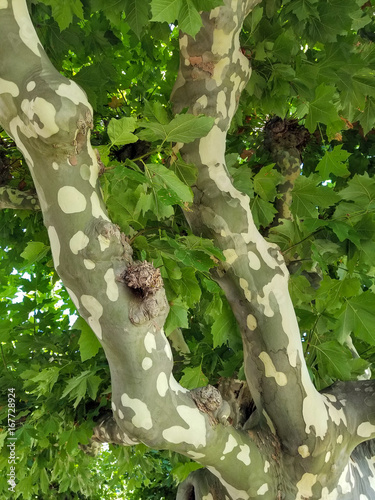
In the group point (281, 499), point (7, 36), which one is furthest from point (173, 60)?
point (281, 499)

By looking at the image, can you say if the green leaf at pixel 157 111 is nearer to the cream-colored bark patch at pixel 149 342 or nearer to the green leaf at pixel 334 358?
the cream-colored bark patch at pixel 149 342

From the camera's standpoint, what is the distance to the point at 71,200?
139cm

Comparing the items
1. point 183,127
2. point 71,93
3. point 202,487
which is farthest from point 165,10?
point 202,487

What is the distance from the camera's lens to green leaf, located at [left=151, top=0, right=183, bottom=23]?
1.48 metres

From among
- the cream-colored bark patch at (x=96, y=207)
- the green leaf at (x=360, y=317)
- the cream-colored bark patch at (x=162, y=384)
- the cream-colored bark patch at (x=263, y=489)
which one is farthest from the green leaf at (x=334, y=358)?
the cream-colored bark patch at (x=96, y=207)

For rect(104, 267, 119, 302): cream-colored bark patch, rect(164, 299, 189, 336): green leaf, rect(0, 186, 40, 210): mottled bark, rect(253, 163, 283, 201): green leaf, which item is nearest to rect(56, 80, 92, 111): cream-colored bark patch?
rect(104, 267, 119, 302): cream-colored bark patch

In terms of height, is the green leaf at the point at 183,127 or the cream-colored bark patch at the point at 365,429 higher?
the green leaf at the point at 183,127

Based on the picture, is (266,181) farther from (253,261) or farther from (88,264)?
(88,264)

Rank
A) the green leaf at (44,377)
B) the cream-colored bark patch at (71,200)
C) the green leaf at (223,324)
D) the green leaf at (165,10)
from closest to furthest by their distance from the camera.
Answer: the cream-colored bark patch at (71,200) → the green leaf at (165,10) → the green leaf at (223,324) → the green leaf at (44,377)

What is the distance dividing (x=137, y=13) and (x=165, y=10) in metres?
0.44

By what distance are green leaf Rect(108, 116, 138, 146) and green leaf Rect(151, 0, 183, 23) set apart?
11.9 inches

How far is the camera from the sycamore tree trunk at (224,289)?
1.33m

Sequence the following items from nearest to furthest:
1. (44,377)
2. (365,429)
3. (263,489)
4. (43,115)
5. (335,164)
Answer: (43,115) → (263,489) → (365,429) → (335,164) → (44,377)

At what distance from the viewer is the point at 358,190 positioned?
1962 mm
